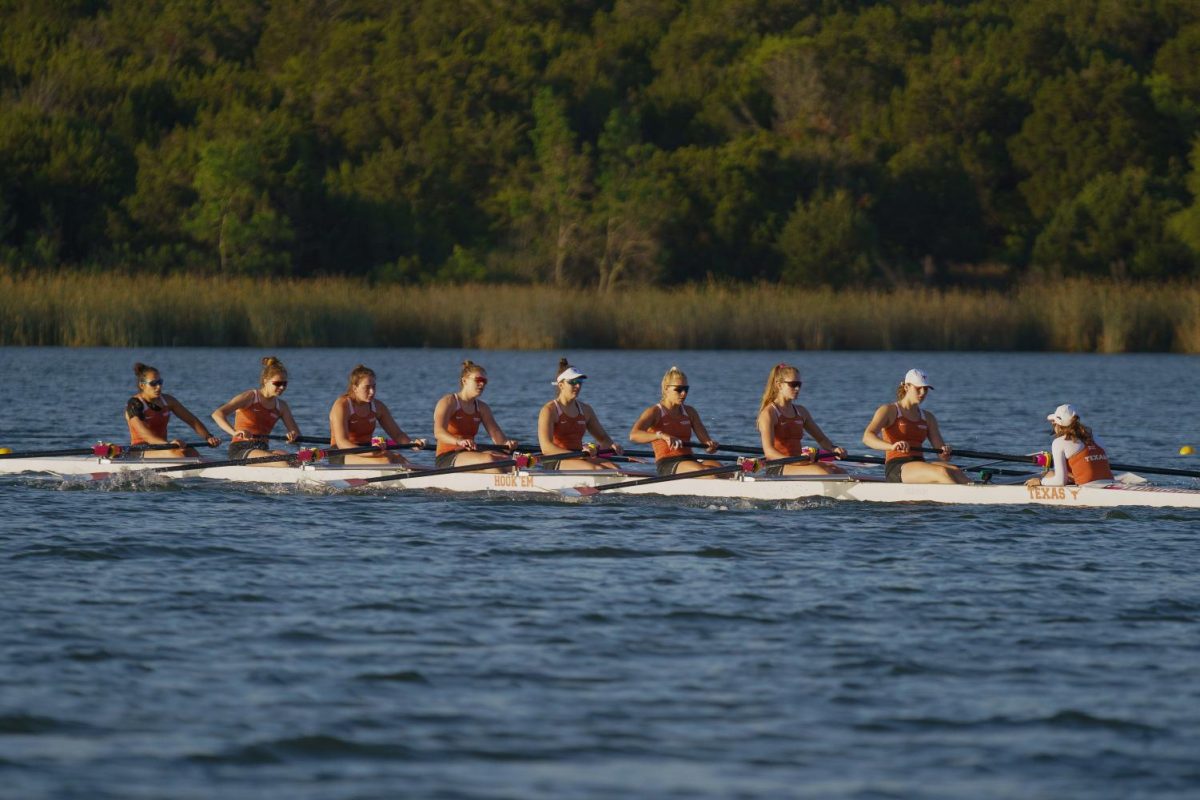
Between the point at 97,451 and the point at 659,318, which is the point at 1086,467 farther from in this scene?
the point at 659,318

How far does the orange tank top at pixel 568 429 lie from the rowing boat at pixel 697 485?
0.37 metres

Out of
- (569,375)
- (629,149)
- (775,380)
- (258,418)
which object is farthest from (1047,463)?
(629,149)

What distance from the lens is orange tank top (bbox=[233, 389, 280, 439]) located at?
56.7 feet

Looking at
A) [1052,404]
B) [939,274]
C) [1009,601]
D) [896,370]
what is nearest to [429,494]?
[1009,601]

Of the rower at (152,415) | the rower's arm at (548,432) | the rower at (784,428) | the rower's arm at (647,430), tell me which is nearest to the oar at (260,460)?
the rower at (152,415)

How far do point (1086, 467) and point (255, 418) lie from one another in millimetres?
7442

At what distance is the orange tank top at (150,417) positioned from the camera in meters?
17.1

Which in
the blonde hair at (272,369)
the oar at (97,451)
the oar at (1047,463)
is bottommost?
the oar at (1047,463)

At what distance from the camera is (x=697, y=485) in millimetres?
15719

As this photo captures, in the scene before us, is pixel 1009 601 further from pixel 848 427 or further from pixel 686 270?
pixel 686 270

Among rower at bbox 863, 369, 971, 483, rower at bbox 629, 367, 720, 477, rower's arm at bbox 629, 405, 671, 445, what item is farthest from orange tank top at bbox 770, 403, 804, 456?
rower's arm at bbox 629, 405, 671, 445

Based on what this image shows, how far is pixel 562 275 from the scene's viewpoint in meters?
55.4

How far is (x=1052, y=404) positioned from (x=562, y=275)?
27.3 m

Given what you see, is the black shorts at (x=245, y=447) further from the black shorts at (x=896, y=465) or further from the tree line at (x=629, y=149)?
the tree line at (x=629, y=149)
